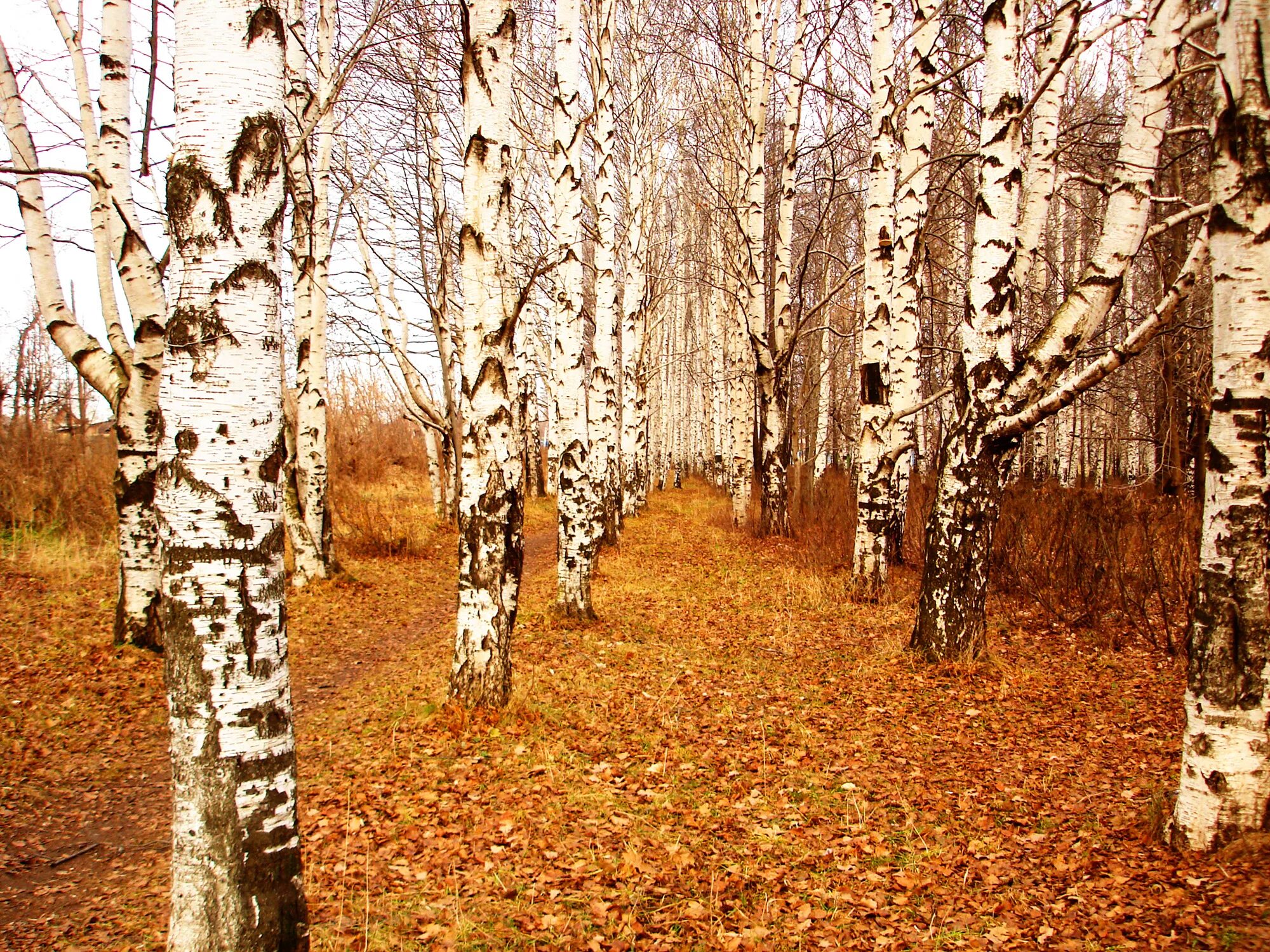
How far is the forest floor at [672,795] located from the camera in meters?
3.27

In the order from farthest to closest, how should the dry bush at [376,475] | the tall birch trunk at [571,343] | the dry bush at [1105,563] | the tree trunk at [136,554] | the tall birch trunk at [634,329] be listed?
the tall birch trunk at [634,329]
the dry bush at [376,475]
the tall birch trunk at [571,343]
the dry bush at [1105,563]
the tree trunk at [136,554]

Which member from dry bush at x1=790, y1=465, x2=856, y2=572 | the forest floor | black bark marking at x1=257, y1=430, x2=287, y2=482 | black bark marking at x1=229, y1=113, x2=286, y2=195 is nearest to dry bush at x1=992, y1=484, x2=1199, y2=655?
the forest floor

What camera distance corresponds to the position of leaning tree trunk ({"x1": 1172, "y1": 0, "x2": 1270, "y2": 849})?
321 centimetres

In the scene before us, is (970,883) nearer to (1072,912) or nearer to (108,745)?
(1072,912)

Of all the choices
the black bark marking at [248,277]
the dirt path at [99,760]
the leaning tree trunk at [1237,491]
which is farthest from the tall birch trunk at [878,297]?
the black bark marking at [248,277]

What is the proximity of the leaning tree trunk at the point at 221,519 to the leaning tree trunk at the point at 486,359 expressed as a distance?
2.79 m

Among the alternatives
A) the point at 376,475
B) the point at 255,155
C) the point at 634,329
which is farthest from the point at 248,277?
the point at 376,475

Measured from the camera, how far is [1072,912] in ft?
10.5

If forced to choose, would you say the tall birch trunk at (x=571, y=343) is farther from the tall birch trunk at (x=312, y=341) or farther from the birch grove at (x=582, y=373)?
the tall birch trunk at (x=312, y=341)

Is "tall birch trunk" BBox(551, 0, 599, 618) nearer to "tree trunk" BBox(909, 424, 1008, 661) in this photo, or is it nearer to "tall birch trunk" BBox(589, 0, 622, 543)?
"tall birch trunk" BBox(589, 0, 622, 543)

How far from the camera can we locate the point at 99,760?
520 cm

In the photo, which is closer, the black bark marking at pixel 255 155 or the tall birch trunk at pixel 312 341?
the black bark marking at pixel 255 155

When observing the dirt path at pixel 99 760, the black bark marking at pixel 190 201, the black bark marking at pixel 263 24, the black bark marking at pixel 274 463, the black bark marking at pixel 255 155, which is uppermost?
the black bark marking at pixel 263 24

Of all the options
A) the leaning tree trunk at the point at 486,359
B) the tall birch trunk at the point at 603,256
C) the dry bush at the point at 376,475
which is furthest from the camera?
the dry bush at the point at 376,475
